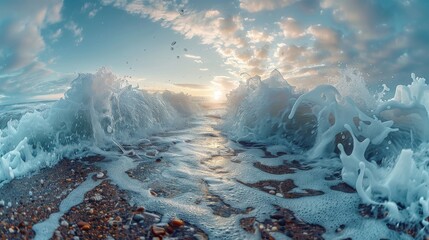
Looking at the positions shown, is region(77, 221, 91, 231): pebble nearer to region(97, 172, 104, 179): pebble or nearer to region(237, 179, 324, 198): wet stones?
region(97, 172, 104, 179): pebble

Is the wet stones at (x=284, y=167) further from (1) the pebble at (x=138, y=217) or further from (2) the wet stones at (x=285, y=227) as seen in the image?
(1) the pebble at (x=138, y=217)

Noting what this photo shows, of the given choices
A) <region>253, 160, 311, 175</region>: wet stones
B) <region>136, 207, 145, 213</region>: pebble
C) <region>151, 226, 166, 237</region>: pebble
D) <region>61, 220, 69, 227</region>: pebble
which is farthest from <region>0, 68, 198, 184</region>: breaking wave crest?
<region>253, 160, 311, 175</region>: wet stones

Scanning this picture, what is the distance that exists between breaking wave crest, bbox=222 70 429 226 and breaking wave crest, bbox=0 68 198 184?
303cm

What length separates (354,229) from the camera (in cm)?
303

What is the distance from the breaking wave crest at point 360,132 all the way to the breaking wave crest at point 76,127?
303 cm

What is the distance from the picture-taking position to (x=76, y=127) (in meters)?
6.54

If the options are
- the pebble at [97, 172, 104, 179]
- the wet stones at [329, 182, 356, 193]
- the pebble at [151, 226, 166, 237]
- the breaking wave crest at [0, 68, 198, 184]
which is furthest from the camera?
the breaking wave crest at [0, 68, 198, 184]

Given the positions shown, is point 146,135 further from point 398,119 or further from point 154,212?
point 398,119

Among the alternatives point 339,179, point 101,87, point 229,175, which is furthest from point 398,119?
point 101,87

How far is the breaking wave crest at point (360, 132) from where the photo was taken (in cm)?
339

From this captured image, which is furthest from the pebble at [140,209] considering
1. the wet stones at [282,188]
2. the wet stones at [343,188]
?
the wet stones at [343,188]

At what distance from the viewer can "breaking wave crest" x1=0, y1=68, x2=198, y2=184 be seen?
5.32 metres

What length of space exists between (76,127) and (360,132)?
578 cm

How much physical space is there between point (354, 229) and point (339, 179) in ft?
4.84
